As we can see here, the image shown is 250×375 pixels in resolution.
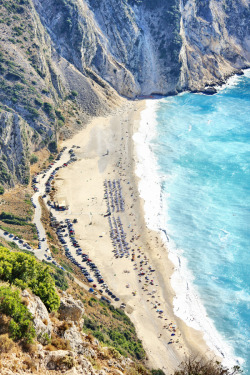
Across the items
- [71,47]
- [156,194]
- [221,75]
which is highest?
[71,47]

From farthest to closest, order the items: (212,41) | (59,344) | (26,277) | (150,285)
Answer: (212,41) < (150,285) < (26,277) < (59,344)

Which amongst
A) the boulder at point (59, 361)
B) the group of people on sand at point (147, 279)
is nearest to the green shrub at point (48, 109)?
the group of people on sand at point (147, 279)

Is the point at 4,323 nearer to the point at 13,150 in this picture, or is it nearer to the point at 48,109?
the point at 13,150

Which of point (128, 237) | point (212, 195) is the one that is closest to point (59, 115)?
point (212, 195)

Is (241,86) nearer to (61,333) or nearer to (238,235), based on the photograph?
(238,235)

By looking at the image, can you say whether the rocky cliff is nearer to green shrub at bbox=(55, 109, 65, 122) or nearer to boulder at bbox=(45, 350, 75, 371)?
green shrub at bbox=(55, 109, 65, 122)

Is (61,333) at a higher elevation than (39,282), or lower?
lower

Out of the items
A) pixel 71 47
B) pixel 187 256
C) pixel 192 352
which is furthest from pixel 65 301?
pixel 71 47
